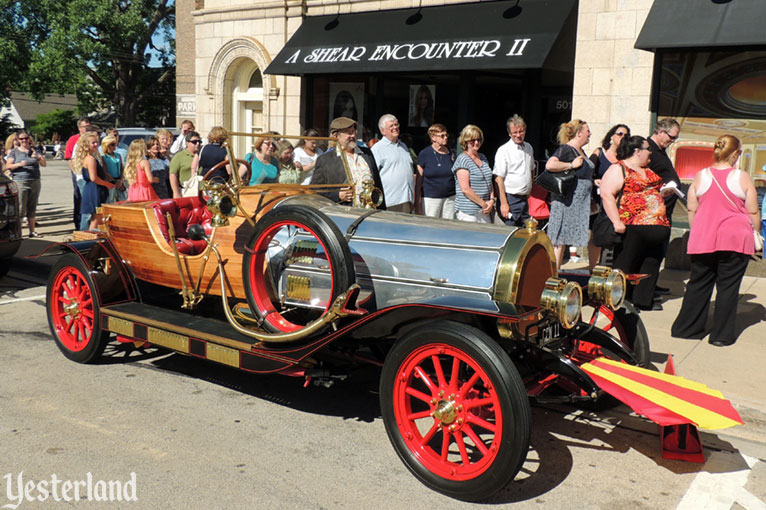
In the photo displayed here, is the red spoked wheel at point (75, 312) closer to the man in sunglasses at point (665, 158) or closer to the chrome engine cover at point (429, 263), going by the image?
the chrome engine cover at point (429, 263)

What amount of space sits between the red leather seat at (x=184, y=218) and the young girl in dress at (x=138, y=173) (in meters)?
3.27

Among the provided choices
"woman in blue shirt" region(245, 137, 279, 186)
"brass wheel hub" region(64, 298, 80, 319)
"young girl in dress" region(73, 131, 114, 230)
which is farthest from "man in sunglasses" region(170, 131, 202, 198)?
"woman in blue shirt" region(245, 137, 279, 186)

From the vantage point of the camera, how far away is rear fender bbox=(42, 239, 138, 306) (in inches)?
210

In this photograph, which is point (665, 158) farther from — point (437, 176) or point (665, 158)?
point (437, 176)

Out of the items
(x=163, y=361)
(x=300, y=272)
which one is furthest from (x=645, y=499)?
(x=163, y=361)

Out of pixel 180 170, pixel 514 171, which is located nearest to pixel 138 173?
pixel 180 170

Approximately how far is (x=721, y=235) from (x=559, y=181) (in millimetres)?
1629

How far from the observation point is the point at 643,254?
688 centimetres

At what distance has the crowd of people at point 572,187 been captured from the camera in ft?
19.4

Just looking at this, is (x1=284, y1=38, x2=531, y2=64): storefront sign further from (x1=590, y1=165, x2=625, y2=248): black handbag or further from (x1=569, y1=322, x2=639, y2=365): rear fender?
(x1=569, y1=322, x2=639, y2=365): rear fender

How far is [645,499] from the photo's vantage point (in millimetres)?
3570

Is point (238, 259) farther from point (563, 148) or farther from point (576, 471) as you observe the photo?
point (563, 148)

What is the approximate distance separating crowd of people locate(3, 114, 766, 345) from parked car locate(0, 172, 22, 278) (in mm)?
1277

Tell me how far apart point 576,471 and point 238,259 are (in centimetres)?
245
